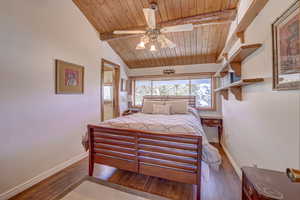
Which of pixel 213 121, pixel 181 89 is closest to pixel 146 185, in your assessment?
pixel 213 121

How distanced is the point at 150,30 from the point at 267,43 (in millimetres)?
1537

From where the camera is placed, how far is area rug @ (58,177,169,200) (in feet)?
5.52

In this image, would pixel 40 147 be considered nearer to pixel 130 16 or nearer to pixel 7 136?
pixel 7 136

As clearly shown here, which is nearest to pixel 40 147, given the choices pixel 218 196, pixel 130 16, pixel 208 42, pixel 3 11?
pixel 3 11

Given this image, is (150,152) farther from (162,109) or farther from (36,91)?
(36,91)

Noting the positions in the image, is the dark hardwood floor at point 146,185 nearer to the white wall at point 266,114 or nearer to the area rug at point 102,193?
the area rug at point 102,193

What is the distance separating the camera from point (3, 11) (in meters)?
1.70

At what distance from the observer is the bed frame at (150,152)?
165cm

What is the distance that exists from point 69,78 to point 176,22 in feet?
7.95

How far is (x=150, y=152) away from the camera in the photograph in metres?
1.85

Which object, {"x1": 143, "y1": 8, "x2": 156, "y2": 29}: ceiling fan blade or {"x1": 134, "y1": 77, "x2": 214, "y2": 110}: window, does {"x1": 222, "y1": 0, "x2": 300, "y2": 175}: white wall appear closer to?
{"x1": 143, "y1": 8, "x2": 156, "y2": 29}: ceiling fan blade

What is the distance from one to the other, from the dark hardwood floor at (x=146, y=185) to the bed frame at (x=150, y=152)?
24 centimetres

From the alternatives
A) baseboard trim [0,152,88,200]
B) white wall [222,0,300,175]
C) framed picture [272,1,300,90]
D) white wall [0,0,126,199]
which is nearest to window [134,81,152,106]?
white wall [0,0,126,199]

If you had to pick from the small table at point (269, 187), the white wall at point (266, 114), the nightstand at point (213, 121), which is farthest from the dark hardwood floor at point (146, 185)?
the nightstand at point (213, 121)
